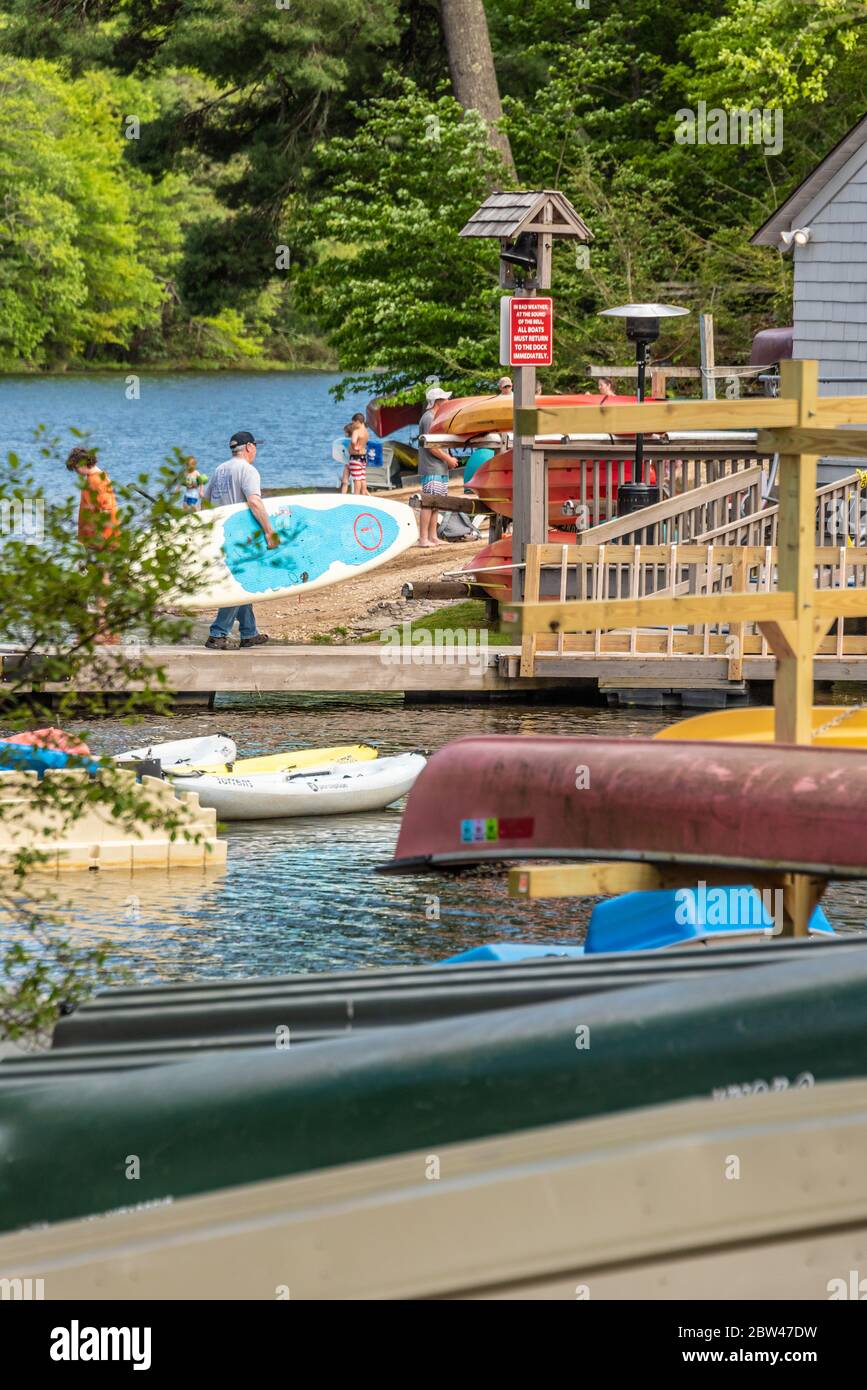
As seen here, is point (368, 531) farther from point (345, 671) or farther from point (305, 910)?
point (305, 910)

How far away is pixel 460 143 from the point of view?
96.8 feet

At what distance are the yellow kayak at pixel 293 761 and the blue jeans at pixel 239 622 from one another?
145 inches

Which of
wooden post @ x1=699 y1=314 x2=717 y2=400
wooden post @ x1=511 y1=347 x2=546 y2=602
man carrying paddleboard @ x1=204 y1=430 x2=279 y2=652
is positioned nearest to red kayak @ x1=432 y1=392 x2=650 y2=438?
wooden post @ x1=699 y1=314 x2=717 y2=400

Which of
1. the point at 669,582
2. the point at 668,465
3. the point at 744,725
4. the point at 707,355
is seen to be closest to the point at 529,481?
the point at 668,465

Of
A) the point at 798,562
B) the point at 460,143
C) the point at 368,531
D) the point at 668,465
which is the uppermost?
the point at 460,143

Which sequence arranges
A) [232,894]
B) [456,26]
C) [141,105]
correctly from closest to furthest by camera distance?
[232,894]
[456,26]
[141,105]

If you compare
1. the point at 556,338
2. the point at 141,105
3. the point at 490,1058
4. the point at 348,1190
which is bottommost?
the point at 348,1190

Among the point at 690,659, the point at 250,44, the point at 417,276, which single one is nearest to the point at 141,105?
the point at 250,44

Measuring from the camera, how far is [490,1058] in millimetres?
3727

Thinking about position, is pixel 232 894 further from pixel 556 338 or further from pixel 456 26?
pixel 456 26

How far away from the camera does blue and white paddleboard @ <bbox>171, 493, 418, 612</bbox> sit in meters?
18.1

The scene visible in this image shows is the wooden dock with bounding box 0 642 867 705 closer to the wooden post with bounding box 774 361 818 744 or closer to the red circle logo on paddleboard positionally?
the red circle logo on paddleboard

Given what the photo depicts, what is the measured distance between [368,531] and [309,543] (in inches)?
30.2

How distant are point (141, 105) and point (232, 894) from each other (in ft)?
252
